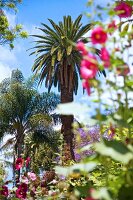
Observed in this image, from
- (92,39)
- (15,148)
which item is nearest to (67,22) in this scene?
(15,148)

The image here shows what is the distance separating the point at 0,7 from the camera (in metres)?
15.5

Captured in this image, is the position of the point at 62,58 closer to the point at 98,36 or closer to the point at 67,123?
the point at 67,123

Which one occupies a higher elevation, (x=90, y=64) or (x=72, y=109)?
(x=90, y=64)

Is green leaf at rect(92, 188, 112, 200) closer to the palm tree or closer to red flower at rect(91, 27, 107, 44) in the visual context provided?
red flower at rect(91, 27, 107, 44)

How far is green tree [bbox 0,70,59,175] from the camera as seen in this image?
115 feet

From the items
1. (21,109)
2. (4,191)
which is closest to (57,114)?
(21,109)

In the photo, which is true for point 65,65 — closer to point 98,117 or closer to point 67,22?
point 67,22

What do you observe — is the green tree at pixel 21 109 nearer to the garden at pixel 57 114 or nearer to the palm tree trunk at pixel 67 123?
the garden at pixel 57 114

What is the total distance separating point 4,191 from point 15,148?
29746 millimetres

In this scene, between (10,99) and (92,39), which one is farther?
(10,99)

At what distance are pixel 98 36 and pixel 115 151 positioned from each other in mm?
433

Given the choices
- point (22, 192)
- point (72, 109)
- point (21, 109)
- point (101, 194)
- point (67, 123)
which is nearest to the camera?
point (101, 194)

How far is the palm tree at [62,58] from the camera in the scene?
2691cm

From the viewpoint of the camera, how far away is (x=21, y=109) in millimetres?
35125
